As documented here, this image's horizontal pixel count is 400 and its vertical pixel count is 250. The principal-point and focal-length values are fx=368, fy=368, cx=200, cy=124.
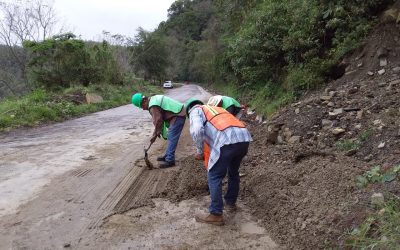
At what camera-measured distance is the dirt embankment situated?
3.70 m

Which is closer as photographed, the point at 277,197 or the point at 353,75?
the point at 277,197

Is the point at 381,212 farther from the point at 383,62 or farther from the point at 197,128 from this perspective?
the point at 383,62

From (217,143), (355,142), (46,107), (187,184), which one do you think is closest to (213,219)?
(217,143)

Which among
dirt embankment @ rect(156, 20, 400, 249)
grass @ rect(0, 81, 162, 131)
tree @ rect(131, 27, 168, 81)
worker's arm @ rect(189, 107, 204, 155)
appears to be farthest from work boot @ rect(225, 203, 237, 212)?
tree @ rect(131, 27, 168, 81)

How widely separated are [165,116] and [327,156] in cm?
301

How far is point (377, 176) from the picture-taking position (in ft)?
12.6

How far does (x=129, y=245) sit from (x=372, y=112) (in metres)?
4.19

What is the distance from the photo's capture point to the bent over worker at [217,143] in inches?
156

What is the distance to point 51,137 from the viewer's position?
970 cm

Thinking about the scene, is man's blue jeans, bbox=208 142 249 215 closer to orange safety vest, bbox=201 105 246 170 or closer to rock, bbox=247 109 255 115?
orange safety vest, bbox=201 105 246 170

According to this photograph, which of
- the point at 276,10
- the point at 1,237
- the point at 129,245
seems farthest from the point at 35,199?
the point at 276,10

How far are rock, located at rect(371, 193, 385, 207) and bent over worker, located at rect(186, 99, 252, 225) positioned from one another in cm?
134

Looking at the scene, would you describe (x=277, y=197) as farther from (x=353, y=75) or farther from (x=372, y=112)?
(x=353, y=75)

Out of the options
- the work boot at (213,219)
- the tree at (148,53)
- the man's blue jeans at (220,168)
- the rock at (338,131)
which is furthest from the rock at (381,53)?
the tree at (148,53)
